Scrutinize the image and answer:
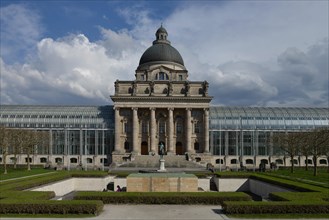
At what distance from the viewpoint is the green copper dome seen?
97.0 m

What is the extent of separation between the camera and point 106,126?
9438 centimetres

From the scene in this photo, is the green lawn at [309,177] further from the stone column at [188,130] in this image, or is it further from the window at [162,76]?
the window at [162,76]

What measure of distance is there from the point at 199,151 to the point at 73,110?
3570 cm

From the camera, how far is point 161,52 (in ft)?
320

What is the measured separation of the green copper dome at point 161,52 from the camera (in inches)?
3819

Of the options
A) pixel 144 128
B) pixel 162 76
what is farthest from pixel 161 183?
pixel 162 76

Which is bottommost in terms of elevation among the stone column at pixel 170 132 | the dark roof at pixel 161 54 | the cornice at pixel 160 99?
the stone column at pixel 170 132

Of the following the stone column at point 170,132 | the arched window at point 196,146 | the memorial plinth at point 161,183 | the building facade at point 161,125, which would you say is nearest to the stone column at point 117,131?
the building facade at point 161,125

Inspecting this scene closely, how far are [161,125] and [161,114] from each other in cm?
285

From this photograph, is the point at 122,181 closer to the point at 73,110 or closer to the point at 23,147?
the point at 23,147

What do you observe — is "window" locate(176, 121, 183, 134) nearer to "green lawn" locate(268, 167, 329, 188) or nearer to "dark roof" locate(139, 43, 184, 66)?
"dark roof" locate(139, 43, 184, 66)

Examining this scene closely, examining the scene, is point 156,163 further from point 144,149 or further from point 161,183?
point 161,183

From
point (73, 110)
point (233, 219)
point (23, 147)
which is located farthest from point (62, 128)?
point (233, 219)

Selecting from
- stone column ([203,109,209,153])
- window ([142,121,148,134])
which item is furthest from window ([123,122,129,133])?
stone column ([203,109,209,153])
